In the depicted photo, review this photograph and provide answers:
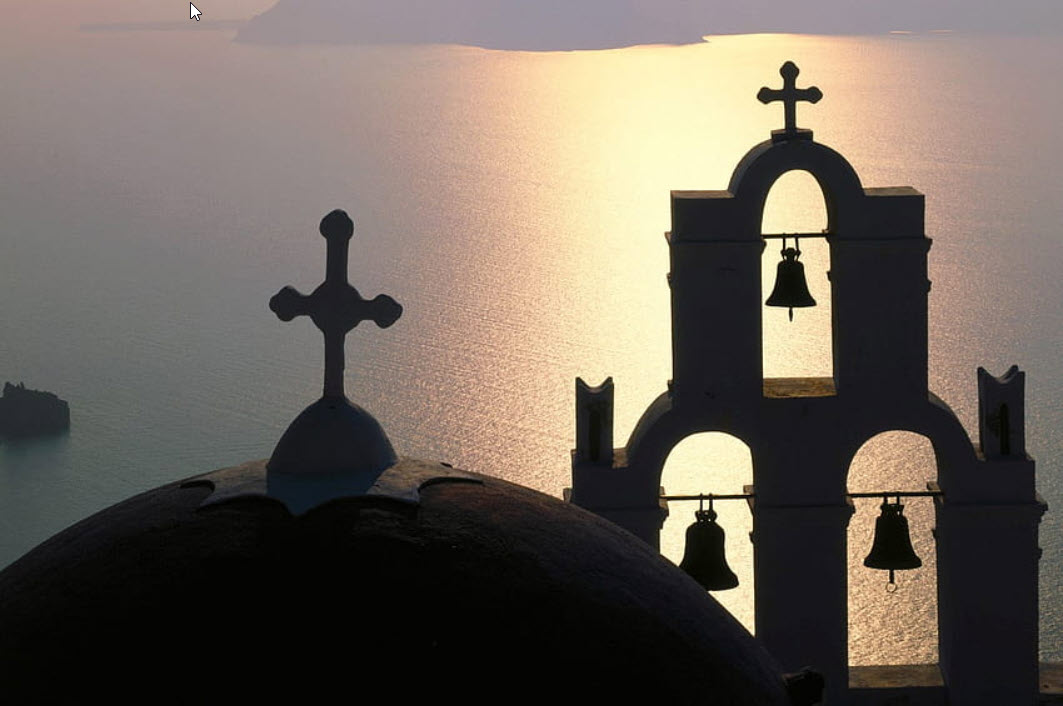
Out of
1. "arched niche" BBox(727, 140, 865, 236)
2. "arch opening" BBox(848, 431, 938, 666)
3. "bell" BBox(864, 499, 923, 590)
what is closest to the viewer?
"arched niche" BBox(727, 140, 865, 236)

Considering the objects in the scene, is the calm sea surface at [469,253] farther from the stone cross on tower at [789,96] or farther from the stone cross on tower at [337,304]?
the stone cross on tower at [337,304]

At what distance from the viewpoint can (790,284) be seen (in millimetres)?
8328

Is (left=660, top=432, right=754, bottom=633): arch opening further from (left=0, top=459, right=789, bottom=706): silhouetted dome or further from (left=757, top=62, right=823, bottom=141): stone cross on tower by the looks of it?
(left=0, top=459, right=789, bottom=706): silhouetted dome

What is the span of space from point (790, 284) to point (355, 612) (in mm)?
5304

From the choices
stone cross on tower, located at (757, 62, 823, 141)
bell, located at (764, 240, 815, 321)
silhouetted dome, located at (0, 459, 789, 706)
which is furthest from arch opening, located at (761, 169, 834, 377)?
silhouetted dome, located at (0, 459, 789, 706)

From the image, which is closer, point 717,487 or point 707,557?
point 707,557

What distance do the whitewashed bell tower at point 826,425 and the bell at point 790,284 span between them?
0.24 m

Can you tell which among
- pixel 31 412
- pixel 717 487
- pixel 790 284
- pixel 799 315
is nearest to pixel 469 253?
pixel 799 315

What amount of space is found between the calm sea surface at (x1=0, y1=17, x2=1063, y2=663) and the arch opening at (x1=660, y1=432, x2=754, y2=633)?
0.36ft

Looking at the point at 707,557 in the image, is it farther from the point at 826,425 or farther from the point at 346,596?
the point at 346,596

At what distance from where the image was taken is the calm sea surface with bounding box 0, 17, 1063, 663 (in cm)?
3366

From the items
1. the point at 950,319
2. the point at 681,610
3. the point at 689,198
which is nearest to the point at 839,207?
the point at 689,198

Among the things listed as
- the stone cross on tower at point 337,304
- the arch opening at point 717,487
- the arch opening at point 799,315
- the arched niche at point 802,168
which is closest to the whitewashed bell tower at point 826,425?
the arched niche at point 802,168

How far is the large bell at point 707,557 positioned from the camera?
795cm
